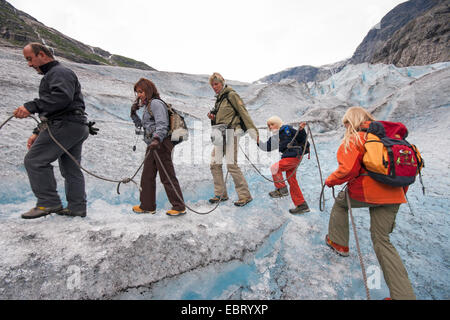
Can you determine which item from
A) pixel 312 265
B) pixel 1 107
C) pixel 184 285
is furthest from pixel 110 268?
pixel 1 107

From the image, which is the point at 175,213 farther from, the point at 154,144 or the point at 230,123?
the point at 230,123

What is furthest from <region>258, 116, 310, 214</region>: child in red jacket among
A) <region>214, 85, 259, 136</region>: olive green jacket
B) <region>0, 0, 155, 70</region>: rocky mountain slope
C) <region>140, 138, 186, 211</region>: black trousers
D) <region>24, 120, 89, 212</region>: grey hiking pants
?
<region>0, 0, 155, 70</region>: rocky mountain slope

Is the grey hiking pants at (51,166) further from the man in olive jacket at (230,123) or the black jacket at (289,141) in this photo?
the black jacket at (289,141)

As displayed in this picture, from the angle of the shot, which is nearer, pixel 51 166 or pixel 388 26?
pixel 51 166

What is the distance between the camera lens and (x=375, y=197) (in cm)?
177

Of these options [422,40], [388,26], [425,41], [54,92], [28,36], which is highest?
[388,26]

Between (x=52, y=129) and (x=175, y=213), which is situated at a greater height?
(x=52, y=129)

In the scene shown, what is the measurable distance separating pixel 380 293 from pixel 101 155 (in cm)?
464

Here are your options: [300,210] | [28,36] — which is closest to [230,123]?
[300,210]

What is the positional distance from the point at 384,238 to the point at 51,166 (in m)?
3.41

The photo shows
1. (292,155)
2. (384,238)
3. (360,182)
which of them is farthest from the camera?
(292,155)

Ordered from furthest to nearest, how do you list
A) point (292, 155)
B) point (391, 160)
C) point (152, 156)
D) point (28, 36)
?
1. point (28, 36)
2. point (292, 155)
3. point (152, 156)
4. point (391, 160)

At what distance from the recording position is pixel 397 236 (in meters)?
2.52
